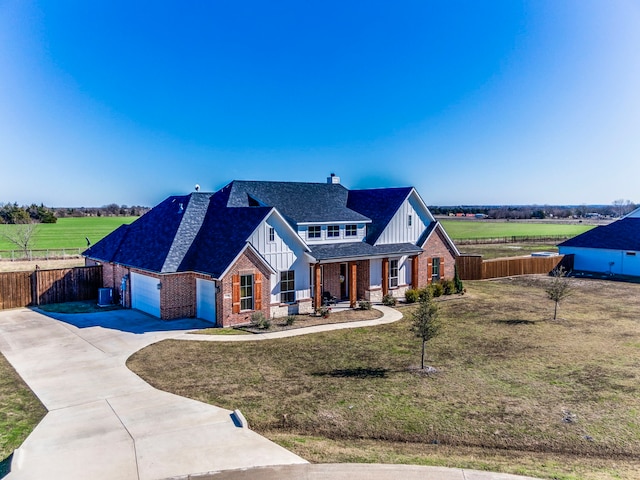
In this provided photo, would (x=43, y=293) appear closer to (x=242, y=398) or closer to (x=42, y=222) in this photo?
(x=242, y=398)

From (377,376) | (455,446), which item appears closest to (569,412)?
(455,446)

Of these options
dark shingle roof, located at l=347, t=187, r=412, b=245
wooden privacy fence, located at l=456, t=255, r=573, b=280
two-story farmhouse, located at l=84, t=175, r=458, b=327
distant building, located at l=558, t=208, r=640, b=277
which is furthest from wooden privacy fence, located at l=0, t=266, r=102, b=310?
distant building, located at l=558, t=208, r=640, b=277

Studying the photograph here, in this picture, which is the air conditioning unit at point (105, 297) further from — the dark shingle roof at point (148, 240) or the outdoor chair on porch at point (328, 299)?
the outdoor chair on porch at point (328, 299)

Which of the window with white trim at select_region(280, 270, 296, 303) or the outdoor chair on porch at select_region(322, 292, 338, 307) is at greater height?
the window with white trim at select_region(280, 270, 296, 303)

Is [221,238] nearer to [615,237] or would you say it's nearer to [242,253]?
[242,253]

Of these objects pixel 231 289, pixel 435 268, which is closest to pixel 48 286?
pixel 231 289

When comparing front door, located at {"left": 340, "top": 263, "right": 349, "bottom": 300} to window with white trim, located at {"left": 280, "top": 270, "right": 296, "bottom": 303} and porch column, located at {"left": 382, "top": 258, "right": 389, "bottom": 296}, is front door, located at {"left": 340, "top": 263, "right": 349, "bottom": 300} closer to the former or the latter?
porch column, located at {"left": 382, "top": 258, "right": 389, "bottom": 296}

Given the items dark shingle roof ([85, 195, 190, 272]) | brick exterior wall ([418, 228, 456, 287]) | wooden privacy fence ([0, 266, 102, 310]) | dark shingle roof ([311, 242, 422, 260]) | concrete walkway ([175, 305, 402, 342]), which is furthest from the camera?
brick exterior wall ([418, 228, 456, 287])
